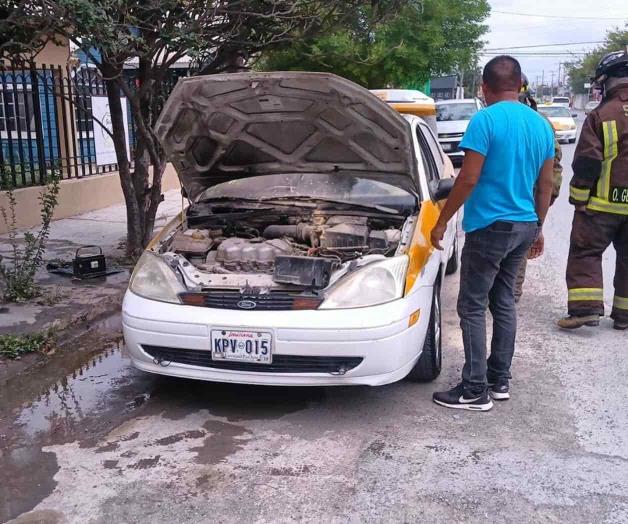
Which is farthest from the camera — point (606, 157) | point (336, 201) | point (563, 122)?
point (563, 122)

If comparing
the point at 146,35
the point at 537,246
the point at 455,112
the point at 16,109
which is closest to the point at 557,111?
the point at 455,112

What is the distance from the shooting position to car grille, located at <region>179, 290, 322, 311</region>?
377 cm

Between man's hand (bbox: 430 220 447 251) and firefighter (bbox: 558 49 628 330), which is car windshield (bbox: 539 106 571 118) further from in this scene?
man's hand (bbox: 430 220 447 251)

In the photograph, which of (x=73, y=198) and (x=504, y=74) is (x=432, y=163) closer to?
(x=504, y=74)

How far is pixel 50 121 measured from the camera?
1038 cm

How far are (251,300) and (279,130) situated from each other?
1780 millimetres

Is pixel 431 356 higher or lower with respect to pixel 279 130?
lower

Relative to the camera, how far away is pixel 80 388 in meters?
4.60

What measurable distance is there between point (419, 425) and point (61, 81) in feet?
26.0

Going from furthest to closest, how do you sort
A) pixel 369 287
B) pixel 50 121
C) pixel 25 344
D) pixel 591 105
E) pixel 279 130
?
1. pixel 591 105
2. pixel 50 121
3. pixel 279 130
4. pixel 25 344
5. pixel 369 287

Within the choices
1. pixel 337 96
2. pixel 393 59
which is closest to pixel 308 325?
pixel 337 96

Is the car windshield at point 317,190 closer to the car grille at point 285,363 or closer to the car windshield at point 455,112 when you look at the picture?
the car grille at point 285,363

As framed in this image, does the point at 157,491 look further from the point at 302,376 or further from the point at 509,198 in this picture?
the point at 509,198

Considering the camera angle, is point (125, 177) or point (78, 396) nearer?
point (78, 396)
